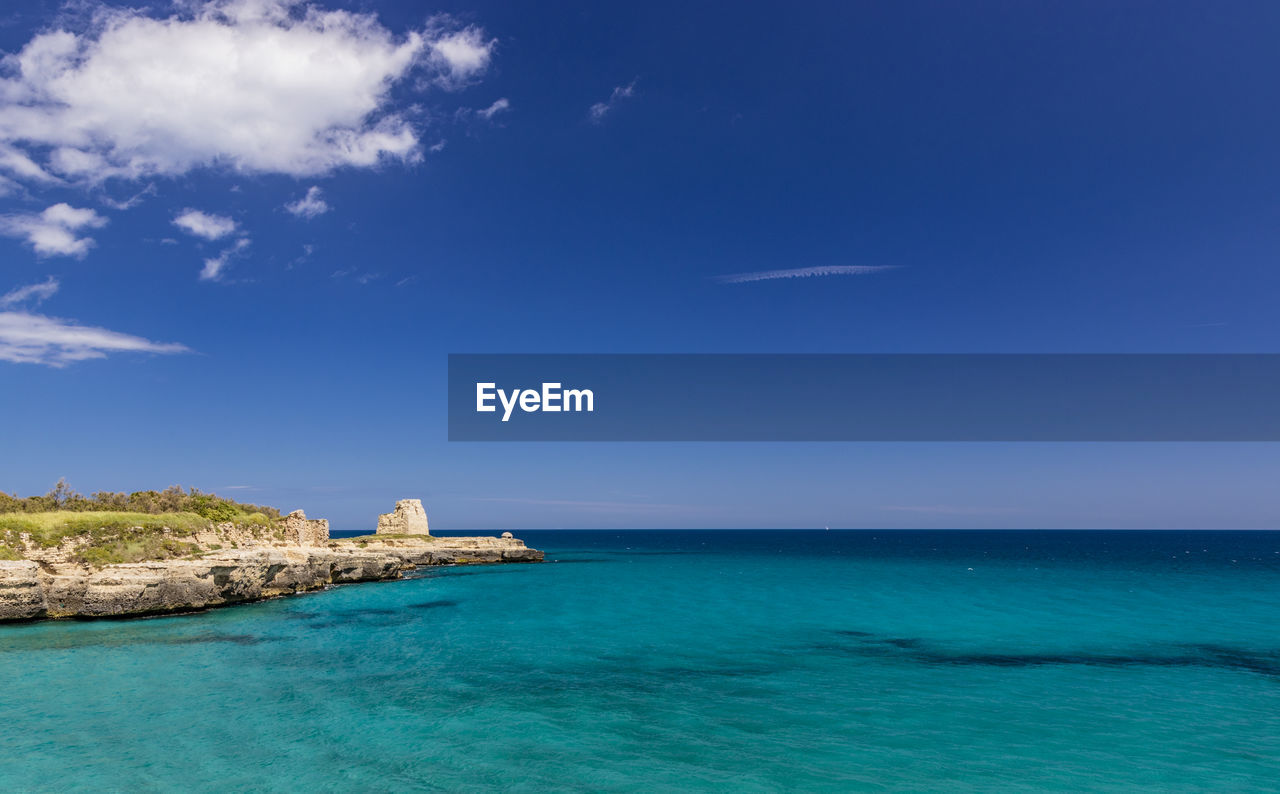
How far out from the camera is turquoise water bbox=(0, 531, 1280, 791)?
44.9 ft

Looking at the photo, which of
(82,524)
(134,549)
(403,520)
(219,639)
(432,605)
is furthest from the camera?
(403,520)

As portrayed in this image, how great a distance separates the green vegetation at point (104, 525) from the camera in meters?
33.2

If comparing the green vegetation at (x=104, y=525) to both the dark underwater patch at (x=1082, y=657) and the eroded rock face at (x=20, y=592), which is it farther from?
the dark underwater patch at (x=1082, y=657)

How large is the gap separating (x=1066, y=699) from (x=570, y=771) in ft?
54.2

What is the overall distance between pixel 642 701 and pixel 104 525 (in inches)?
1403

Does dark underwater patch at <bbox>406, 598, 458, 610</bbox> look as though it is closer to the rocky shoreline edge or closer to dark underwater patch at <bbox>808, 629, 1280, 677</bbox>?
the rocky shoreline edge

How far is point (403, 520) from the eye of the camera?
9738cm

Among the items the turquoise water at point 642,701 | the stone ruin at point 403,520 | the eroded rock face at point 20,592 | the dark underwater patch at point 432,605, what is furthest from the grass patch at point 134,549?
the stone ruin at point 403,520

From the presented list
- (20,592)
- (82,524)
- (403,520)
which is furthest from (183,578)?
(403,520)

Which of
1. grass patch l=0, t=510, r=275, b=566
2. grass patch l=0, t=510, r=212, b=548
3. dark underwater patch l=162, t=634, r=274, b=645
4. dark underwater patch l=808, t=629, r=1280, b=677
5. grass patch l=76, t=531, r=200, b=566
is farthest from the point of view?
grass patch l=76, t=531, r=200, b=566

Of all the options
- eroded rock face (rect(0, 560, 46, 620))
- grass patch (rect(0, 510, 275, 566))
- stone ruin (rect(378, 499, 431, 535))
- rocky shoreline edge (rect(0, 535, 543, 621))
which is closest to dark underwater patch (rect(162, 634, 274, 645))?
rocky shoreline edge (rect(0, 535, 543, 621))

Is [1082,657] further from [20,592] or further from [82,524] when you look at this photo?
[82,524]

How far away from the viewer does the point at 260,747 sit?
583 inches

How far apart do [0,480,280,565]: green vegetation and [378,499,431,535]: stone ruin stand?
50.4 meters
